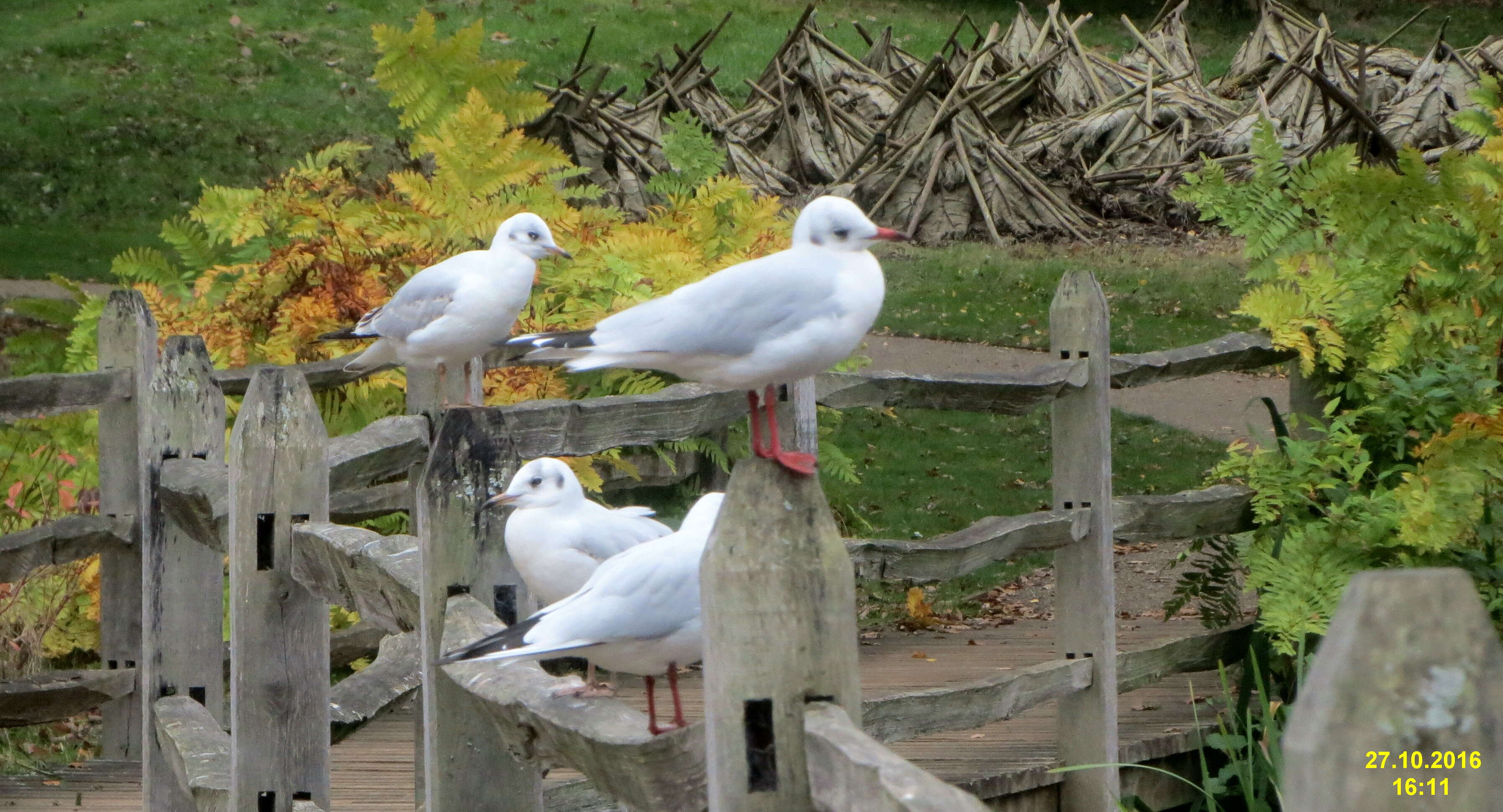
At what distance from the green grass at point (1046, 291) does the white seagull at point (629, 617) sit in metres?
9.81

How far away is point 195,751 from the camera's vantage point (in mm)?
3855

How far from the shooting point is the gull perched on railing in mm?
2494

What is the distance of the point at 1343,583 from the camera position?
4414 mm

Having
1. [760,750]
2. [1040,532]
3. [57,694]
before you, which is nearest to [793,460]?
[760,750]

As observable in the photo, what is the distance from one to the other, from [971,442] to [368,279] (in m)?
5.84

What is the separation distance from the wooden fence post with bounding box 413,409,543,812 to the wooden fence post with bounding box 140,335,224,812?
6.65 feet

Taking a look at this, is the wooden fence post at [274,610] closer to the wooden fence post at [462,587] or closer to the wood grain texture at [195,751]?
the wood grain texture at [195,751]

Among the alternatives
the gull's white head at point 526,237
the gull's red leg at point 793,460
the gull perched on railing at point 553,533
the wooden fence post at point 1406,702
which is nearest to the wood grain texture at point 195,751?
the gull perched on railing at point 553,533

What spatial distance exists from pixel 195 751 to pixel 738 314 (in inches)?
91.5

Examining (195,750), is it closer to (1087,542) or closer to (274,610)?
(274,610)

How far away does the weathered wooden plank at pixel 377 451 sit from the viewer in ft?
12.9

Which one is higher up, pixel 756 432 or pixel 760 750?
pixel 756 432

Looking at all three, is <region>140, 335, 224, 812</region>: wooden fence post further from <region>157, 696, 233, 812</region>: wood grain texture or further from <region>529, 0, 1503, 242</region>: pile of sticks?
<region>529, 0, 1503, 242</region>: pile of sticks

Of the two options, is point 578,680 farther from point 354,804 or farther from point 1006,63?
point 1006,63
